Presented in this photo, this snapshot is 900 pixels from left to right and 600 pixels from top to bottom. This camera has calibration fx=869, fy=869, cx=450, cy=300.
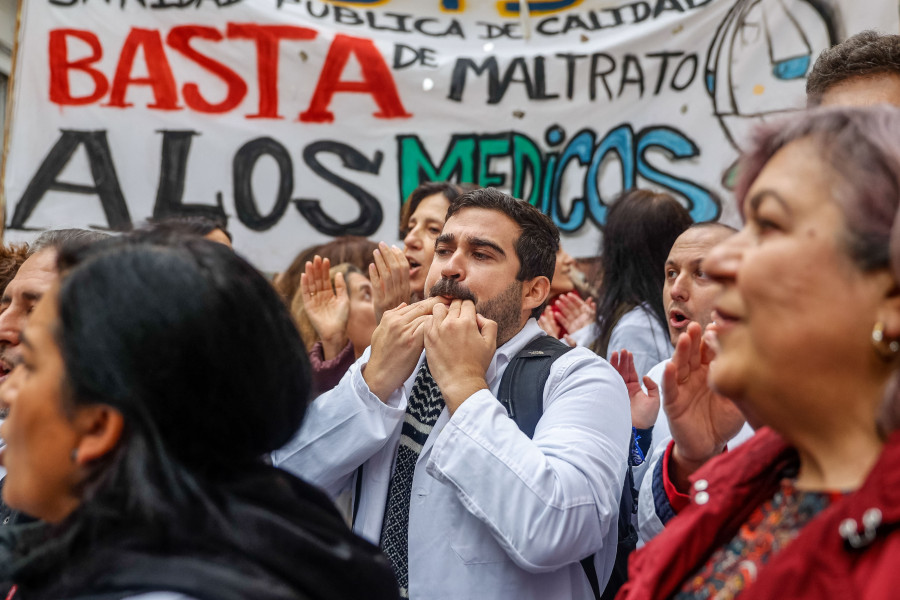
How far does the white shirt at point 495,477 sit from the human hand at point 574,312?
5.76 ft

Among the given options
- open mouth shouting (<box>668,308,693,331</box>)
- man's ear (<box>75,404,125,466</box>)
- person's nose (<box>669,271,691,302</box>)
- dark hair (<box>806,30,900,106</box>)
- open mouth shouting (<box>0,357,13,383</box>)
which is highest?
dark hair (<box>806,30,900,106</box>)

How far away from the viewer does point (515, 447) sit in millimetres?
1990

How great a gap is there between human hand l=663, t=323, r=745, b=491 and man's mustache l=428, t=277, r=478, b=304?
82 cm

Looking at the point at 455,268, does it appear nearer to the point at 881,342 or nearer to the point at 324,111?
the point at 881,342

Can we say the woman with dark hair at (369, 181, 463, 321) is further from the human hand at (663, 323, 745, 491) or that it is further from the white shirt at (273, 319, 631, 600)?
the human hand at (663, 323, 745, 491)

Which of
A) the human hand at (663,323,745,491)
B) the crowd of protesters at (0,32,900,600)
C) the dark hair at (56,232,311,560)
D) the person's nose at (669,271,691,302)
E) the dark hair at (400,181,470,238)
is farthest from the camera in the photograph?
the dark hair at (400,181,470,238)

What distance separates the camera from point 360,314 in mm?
3764

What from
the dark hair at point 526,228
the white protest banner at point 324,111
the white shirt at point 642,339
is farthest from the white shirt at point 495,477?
the white protest banner at point 324,111

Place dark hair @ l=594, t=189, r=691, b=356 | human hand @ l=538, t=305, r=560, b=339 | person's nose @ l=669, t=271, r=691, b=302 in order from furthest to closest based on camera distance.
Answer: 1. human hand @ l=538, t=305, r=560, b=339
2. dark hair @ l=594, t=189, r=691, b=356
3. person's nose @ l=669, t=271, r=691, b=302

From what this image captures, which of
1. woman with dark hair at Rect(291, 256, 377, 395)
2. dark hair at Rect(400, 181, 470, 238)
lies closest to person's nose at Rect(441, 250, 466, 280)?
woman with dark hair at Rect(291, 256, 377, 395)

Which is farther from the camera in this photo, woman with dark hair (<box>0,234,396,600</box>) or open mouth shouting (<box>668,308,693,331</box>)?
open mouth shouting (<box>668,308,693,331</box>)

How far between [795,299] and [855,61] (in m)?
1.63

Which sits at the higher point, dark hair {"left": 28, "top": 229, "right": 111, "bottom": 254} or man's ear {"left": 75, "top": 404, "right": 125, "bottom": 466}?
dark hair {"left": 28, "top": 229, "right": 111, "bottom": 254}

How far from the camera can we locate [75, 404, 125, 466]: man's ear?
1.21 meters
